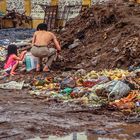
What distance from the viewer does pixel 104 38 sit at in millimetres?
15766

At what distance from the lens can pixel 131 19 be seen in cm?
1584

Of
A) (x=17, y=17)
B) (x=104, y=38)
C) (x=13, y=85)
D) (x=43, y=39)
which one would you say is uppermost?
(x=43, y=39)

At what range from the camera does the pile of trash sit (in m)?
10.2

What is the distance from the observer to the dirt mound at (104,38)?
13.7 meters

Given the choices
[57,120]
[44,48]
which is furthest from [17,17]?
[57,120]

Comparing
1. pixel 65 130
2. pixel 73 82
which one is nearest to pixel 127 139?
pixel 65 130

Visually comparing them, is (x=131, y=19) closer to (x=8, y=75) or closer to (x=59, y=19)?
(x=8, y=75)

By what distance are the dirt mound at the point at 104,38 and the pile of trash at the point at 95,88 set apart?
0.93 metres

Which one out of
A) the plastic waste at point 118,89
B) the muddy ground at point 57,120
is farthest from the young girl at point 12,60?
the plastic waste at point 118,89

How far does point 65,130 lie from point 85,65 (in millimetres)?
6309

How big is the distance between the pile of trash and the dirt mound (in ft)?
3.05

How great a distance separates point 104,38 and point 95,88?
5.05m

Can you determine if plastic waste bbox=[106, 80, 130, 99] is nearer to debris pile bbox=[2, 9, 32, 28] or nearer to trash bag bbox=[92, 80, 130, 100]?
trash bag bbox=[92, 80, 130, 100]

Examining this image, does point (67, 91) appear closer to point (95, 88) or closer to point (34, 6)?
point (95, 88)
